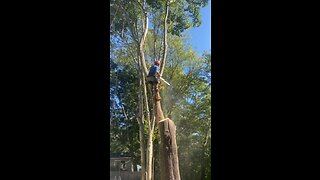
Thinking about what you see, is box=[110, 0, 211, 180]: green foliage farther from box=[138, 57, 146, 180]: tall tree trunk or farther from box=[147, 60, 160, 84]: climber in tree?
box=[147, 60, 160, 84]: climber in tree

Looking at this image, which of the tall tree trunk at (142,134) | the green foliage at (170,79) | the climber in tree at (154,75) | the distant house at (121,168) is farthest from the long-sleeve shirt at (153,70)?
the distant house at (121,168)

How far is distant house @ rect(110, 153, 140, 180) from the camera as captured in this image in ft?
11.3

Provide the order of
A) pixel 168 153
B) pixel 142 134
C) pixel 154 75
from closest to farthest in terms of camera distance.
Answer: pixel 168 153 < pixel 154 75 < pixel 142 134

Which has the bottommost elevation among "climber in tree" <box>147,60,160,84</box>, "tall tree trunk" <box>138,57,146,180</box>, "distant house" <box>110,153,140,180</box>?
"distant house" <box>110,153,140,180</box>

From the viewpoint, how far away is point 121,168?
3.54 m

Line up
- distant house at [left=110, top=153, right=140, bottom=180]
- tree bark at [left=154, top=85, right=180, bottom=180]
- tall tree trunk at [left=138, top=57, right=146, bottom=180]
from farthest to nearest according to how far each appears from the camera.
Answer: tall tree trunk at [left=138, top=57, right=146, bottom=180]
distant house at [left=110, top=153, right=140, bottom=180]
tree bark at [left=154, top=85, right=180, bottom=180]

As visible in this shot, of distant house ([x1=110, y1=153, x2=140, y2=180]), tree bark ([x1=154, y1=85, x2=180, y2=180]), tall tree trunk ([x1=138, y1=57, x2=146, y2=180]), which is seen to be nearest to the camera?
tree bark ([x1=154, y1=85, x2=180, y2=180])

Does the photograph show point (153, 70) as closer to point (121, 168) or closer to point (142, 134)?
point (142, 134)

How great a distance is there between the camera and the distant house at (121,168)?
3.44 metres

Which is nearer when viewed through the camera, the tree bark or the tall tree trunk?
the tree bark

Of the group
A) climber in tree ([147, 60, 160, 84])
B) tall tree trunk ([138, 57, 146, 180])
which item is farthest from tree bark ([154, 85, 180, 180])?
tall tree trunk ([138, 57, 146, 180])

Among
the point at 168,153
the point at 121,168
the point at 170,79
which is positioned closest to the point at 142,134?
the point at 121,168
